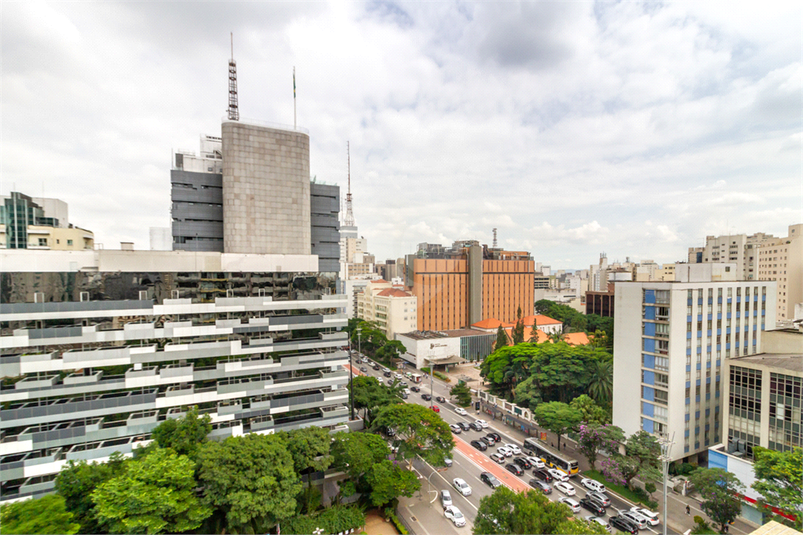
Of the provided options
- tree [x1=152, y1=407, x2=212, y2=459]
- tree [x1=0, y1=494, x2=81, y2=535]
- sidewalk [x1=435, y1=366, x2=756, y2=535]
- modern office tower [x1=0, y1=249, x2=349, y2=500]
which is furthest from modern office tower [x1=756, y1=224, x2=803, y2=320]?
tree [x1=0, y1=494, x2=81, y2=535]

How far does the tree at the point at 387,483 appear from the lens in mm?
25000

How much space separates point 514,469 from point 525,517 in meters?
14.6

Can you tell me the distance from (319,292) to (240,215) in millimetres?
12758

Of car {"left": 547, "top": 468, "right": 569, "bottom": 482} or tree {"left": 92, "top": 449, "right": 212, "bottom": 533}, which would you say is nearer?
tree {"left": 92, "top": 449, "right": 212, "bottom": 533}

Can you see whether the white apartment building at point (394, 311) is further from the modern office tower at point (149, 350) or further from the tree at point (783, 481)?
the tree at point (783, 481)

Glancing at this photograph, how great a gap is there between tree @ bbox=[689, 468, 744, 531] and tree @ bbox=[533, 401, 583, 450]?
9530 millimetres

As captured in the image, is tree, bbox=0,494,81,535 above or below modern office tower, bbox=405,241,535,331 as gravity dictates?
below

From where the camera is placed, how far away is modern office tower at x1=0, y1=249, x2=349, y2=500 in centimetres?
2211

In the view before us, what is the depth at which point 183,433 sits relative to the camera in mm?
23234

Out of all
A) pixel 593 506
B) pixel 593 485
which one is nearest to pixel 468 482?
pixel 593 506

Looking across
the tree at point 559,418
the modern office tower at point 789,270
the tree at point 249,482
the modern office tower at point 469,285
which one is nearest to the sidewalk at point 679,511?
the tree at point 559,418

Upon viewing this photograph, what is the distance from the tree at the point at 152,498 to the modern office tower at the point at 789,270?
10116 centimetres

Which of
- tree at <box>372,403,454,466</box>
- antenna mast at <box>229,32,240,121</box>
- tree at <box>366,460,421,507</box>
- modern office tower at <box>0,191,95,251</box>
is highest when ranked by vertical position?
antenna mast at <box>229,32,240,121</box>

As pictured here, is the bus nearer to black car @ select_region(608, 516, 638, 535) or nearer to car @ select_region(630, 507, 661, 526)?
car @ select_region(630, 507, 661, 526)
